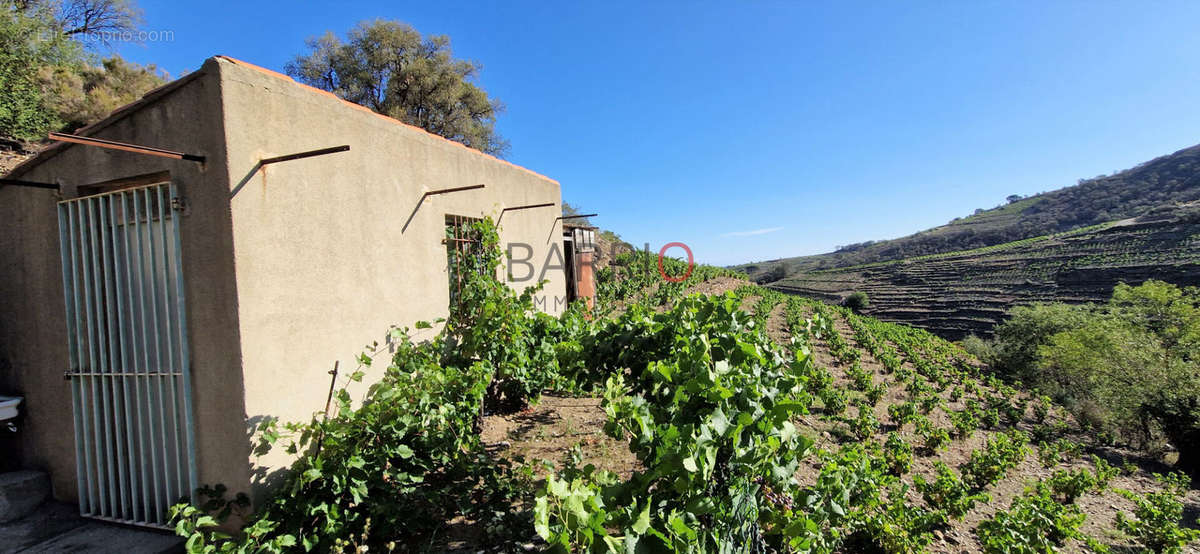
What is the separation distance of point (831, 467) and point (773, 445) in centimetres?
138

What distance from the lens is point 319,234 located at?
3.03 meters

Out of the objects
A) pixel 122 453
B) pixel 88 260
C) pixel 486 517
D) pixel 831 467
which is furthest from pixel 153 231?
pixel 831 467

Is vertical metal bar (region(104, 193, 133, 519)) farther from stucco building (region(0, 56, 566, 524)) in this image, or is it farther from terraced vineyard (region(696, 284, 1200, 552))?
terraced vineyard (region(696, 284, 1200, 552))

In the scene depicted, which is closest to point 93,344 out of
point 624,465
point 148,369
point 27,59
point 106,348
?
point 106,348

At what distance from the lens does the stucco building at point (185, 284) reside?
2.49 m

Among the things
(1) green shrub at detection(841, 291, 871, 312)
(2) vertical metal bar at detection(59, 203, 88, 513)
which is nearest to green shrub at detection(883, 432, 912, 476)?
(2) vertical metal bar at detection(59, 203, 88, 513)

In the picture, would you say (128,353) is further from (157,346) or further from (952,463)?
(952,463)

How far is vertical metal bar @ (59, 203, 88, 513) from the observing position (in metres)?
2.89

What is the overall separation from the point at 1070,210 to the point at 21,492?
297ft

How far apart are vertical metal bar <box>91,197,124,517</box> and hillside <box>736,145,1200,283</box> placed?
213 ft

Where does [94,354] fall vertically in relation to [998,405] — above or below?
above

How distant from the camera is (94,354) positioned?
2867 mm

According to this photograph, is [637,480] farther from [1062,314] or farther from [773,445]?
[1062,314]

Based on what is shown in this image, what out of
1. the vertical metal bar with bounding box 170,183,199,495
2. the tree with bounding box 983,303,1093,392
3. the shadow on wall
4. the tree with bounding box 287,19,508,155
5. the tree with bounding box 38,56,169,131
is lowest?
the tree with bounding box 983,303,1093,392
